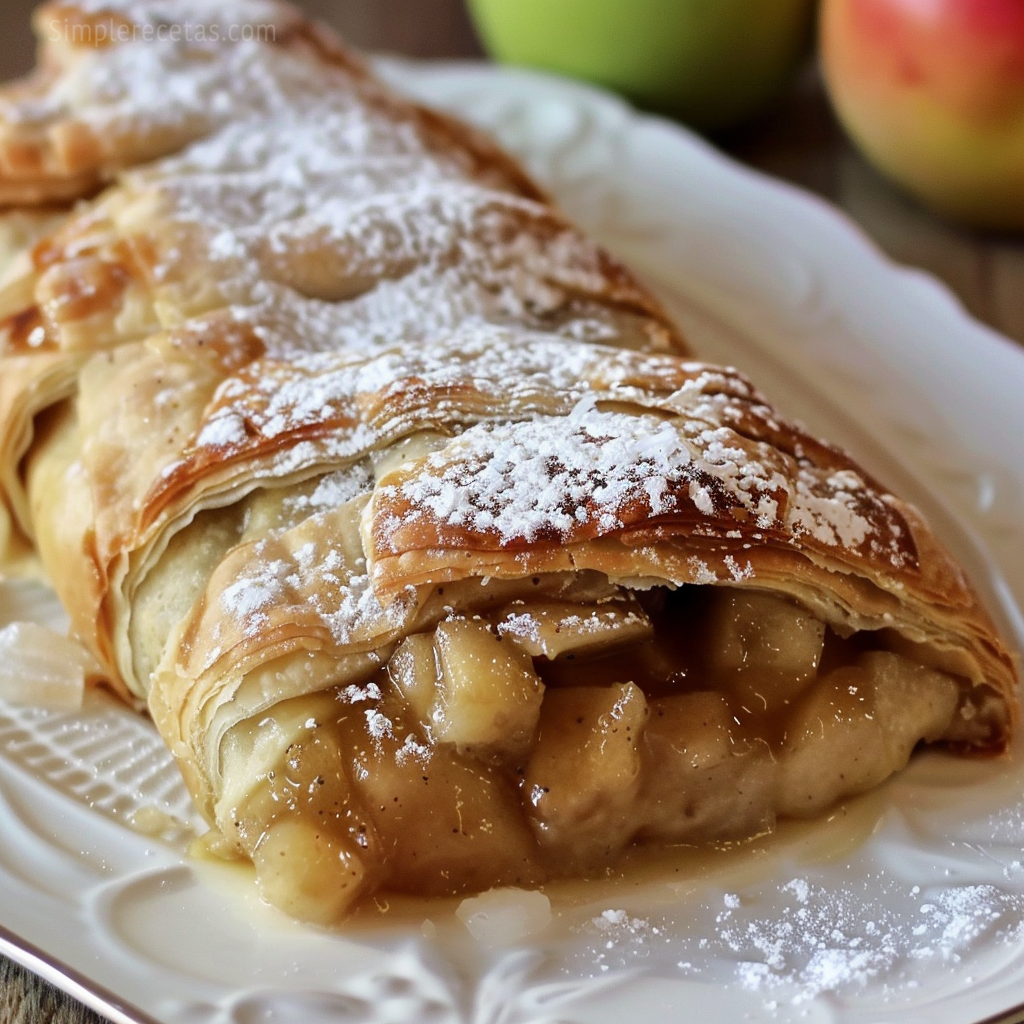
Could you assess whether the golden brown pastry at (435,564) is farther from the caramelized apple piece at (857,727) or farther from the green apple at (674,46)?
the green apple at (674,46)

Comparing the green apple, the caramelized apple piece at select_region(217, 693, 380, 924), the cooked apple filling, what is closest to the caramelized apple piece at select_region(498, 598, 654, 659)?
the cooked apple filling

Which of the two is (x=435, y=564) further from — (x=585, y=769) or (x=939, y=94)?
(x=939, y=94)

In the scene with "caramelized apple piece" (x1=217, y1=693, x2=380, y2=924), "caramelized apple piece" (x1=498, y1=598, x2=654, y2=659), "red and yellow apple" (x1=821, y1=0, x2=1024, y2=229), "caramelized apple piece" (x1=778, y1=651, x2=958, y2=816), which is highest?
"red and yellow apple" (x1=821, y1=0, x2=1024, y2=229)

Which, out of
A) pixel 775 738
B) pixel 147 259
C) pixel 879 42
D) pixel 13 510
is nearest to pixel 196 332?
pixel 147 259

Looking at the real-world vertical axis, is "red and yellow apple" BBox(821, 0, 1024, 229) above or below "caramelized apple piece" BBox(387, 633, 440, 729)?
above

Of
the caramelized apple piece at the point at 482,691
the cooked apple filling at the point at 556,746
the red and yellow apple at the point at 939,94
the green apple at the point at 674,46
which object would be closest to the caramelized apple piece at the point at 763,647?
the cooked apple filling at the point at 556,746

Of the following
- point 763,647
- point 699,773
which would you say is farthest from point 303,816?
point 763,647

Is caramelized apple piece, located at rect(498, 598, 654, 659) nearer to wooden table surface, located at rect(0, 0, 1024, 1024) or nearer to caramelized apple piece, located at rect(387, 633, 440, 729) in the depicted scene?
caramelized apple piece, located at rect(387, 633, 440, 729)
